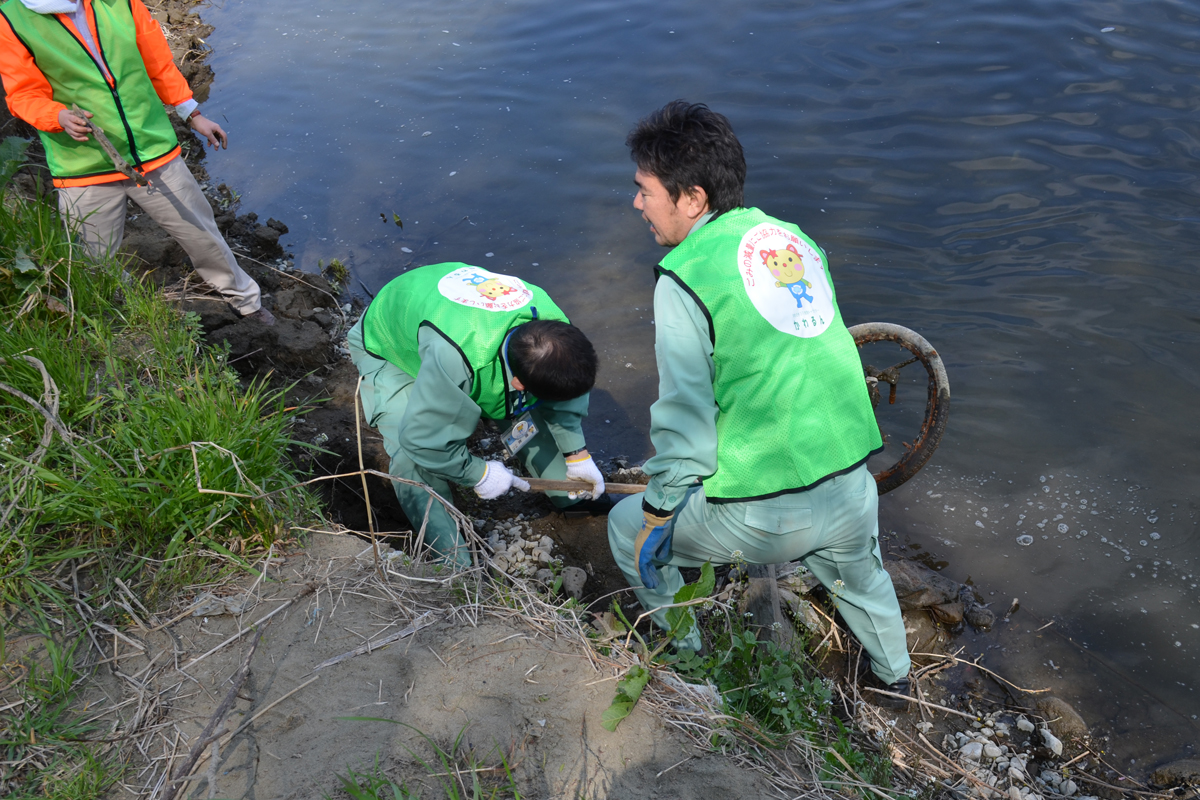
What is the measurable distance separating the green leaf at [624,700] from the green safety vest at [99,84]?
386cm

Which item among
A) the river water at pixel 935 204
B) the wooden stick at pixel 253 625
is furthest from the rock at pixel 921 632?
the wooden stick at pixel 253 625

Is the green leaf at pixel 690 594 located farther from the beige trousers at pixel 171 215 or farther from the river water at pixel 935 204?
the beige trousers at pixel 171 215

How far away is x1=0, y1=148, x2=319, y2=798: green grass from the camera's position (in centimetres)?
206

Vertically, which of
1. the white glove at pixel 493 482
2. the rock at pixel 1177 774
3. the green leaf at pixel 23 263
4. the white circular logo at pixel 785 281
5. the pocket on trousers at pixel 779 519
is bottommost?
the rock at pixel 1177 774

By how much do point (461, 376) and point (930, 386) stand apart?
6.82 ft

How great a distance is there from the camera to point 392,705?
216 cm

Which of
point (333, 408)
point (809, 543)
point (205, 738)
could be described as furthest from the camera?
point (333, 408)

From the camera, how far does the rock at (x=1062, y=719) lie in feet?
9.93

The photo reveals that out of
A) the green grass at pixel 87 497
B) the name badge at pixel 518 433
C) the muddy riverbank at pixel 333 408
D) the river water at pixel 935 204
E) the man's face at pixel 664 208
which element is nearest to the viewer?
the green grass at pixel 87 497

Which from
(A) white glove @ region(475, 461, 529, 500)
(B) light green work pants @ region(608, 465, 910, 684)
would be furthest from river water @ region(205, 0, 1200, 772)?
(A) white glove @ region(475, 461, 529, 500)

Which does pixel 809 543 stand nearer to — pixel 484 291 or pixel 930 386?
pixel 930 386

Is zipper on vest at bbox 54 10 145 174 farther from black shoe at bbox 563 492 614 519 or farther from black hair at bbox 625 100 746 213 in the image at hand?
black hair at bbox 625 100 746 213

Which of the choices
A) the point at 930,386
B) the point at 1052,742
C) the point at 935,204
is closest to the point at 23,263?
the point at 930,386

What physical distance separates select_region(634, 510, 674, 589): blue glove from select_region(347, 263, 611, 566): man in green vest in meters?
0.64
